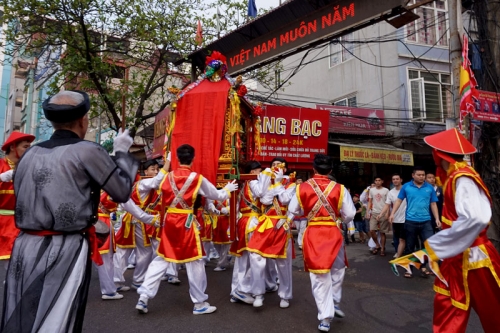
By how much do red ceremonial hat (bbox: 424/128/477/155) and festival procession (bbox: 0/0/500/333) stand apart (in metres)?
0.01

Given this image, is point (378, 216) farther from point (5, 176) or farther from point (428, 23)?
point (428, 23)

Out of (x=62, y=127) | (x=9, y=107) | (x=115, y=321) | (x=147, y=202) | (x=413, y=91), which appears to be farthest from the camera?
(x=9, y=107)

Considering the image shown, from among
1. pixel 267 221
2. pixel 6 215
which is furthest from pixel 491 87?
pixel 6 215

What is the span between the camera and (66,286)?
2049 millimetres

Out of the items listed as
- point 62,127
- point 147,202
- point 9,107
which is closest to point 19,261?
point 62,127

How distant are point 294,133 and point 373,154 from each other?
118 inches

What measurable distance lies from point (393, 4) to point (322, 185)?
11.6 ft

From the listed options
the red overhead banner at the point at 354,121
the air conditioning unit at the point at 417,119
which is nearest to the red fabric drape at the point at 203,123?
the red overhead banner at the point at 354,121

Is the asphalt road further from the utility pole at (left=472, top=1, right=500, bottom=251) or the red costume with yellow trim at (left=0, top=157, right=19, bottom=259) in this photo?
the utility pole at (left=472, top=1, right=500, bottom=251)

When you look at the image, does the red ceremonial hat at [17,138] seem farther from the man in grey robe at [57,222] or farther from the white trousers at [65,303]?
the white trousers at [65,303]

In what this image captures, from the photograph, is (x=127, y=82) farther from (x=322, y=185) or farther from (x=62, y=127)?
(x=62, y=127)

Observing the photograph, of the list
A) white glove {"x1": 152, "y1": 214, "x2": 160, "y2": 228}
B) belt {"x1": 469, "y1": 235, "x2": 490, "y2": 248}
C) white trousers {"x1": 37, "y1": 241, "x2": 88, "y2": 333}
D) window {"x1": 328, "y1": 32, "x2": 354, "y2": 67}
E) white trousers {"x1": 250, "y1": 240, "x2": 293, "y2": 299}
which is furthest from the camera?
window {"x1": 328, "y1": 32, "x2": 354, "y2": 67}

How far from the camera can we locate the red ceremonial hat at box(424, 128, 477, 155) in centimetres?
289

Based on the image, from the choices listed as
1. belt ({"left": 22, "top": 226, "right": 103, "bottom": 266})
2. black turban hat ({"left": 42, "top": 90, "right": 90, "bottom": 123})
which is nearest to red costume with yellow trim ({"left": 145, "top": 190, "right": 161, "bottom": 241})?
belt ({"left": 22, "top": 226, "right": 103, "bottom": 266})
